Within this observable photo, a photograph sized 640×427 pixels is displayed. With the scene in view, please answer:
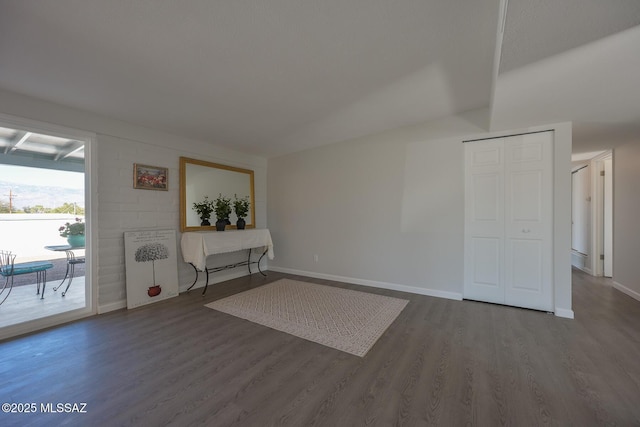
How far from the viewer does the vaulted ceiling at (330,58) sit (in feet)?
4.82

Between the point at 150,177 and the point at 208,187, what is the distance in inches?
33.7

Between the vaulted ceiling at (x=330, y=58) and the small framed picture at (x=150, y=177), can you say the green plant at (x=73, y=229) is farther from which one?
the vaulted ceiling at (x=330, y=58)

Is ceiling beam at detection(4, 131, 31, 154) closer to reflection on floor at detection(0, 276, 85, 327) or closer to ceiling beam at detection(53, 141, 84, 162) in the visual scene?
ceiling beam at detection(53, 141, 84, 162)

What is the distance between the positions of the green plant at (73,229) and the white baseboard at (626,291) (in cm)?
689

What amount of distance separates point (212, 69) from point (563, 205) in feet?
12.3

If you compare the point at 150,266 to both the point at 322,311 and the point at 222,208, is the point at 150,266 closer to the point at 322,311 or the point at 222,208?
the point at 222,208

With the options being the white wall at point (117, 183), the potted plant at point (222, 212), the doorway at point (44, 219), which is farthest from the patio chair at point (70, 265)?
the potted plant at point (222, 212)

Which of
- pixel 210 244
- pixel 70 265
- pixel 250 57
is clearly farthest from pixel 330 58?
pixel 70 265

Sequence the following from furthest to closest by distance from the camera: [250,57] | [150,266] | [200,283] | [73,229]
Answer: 1. [200,283]
2. [150,266]
3. [73,229]
4. [250,57]

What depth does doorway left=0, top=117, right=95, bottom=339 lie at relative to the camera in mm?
2494

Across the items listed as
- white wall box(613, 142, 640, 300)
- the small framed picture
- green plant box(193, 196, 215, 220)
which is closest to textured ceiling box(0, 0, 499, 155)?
the small framed picture

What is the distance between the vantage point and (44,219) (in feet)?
9.00

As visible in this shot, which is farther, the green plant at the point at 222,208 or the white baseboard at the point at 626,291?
the green plant at the point at 222,208

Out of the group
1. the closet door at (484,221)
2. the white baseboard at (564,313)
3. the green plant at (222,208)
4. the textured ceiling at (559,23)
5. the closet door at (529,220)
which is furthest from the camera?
the green plant at (222,208)
